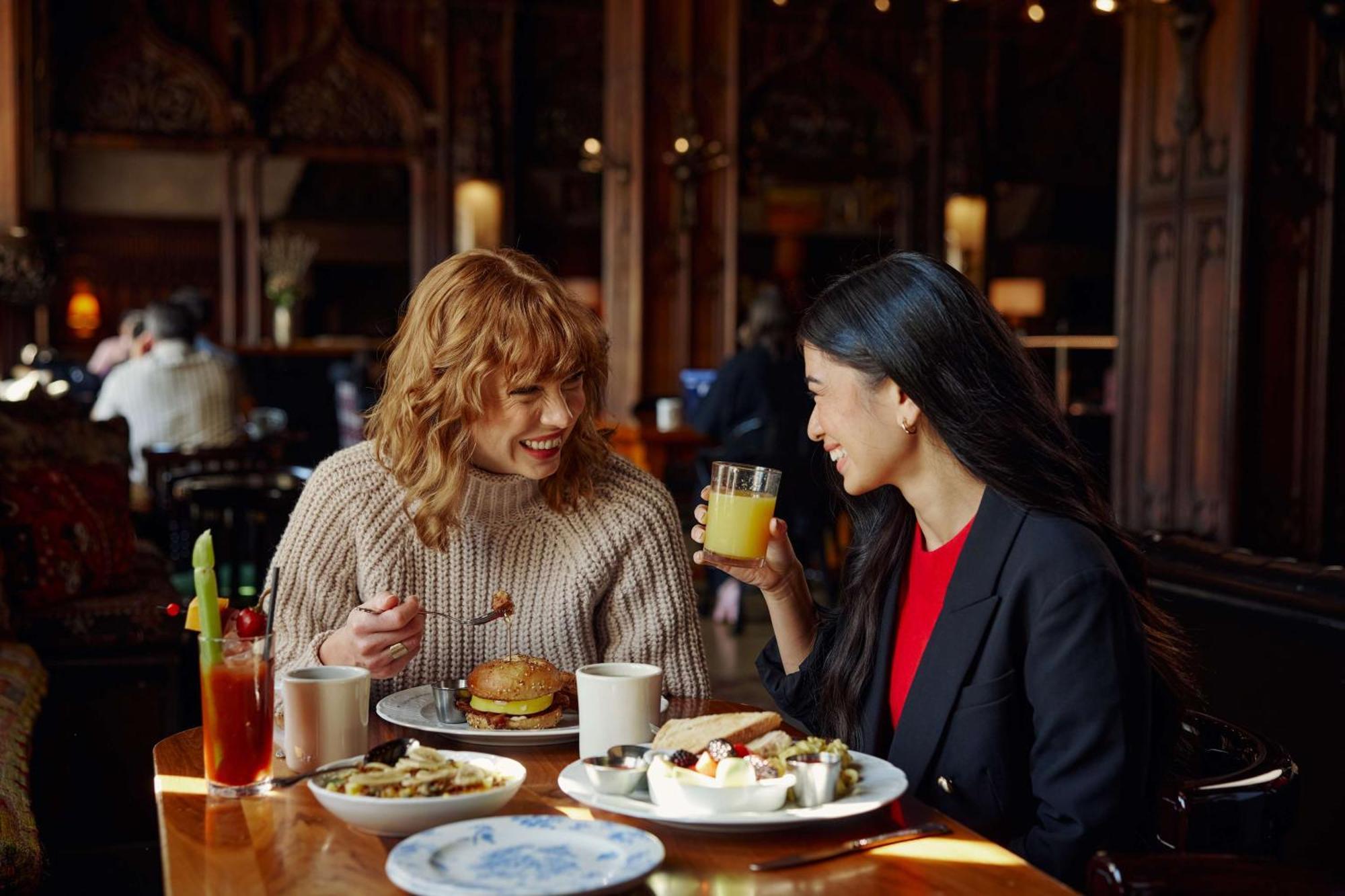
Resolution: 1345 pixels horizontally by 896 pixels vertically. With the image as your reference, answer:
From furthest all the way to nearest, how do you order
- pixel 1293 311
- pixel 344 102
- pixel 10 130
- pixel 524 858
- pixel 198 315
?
pixel 344 102
pixel 198 315
pixel 10 130
pixel 1293 311
pixel 524 858

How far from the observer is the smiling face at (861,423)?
5.85 feet

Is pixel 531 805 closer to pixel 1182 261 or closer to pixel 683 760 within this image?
pixel 683 760

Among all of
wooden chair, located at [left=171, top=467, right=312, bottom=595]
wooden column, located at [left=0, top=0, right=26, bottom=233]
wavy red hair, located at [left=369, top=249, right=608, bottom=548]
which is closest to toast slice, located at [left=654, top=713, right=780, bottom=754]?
wavy red hair, located at [left=369, top=249, right=608, bottom=548]

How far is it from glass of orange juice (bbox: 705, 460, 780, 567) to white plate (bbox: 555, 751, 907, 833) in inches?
17.8

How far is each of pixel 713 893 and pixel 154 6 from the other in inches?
440

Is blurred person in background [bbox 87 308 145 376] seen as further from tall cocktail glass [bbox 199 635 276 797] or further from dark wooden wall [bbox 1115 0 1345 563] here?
tall cocktail glass [bbox 199 635 276 797]

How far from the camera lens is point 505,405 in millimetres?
2031

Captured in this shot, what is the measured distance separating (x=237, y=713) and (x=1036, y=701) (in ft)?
2.95

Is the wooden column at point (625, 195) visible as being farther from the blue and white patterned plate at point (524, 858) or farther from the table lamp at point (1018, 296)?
the blue and white patterned plate at point (524, 858)

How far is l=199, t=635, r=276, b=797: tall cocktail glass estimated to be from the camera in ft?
4.96

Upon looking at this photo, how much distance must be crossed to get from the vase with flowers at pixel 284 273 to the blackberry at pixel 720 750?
1016cm

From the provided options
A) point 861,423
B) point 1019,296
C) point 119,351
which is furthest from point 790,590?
point 1019,296

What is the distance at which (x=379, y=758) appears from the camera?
1502 mm

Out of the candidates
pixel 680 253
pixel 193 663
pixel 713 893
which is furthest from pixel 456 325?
pixel 680 253
